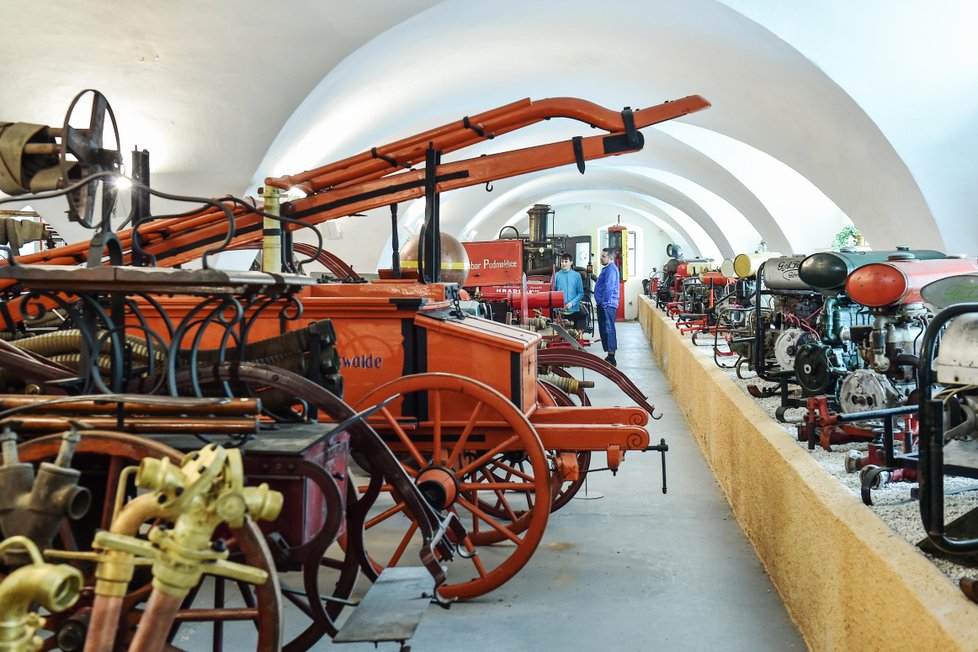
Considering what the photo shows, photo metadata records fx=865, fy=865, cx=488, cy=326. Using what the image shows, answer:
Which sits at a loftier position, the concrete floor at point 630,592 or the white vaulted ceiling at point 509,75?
the white vaulted ceiling at point 509,75

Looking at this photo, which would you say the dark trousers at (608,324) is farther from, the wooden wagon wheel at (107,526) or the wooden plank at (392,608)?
the wooden wagon wheel at (107,526)

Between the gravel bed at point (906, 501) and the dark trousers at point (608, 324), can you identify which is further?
the dark trousers at point (608, 324)

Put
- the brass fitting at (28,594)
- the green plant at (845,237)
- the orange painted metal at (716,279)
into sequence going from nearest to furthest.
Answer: the brass fitting at (28,594) < the green plant at (845,237) < the orange painted metal at (716,279)

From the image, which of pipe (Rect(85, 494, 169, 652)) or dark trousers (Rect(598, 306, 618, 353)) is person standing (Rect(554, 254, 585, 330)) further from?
pipe (Rect(85, 494, 169, 652))

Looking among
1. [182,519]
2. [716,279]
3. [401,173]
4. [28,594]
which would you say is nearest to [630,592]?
[401,173]

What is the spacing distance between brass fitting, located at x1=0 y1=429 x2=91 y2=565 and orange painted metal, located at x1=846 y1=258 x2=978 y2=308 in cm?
365

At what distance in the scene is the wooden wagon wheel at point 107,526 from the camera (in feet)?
6.67

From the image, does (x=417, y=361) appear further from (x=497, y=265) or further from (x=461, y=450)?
(x=497, y=265)

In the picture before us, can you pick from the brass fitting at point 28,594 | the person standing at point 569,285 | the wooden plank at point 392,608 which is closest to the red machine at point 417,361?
the wooden plank at point 392,608

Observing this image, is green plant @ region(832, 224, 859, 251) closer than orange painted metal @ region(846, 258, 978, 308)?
No

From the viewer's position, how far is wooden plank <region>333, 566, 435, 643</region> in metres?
2.24

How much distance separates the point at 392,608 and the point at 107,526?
0.82 metres

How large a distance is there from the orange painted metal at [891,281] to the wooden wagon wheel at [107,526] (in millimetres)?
3204

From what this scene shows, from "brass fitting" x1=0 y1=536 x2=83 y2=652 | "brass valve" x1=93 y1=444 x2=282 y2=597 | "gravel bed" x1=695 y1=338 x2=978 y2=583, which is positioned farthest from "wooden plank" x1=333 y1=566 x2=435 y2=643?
"gravel bed" x1=695 y1=338 x2=978 y2=583
